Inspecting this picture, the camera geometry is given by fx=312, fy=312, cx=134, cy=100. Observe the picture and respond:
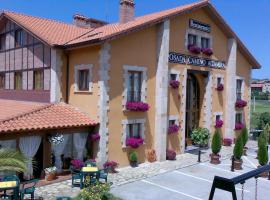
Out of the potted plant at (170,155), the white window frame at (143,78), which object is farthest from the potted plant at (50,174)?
the potted plant at (170,155)

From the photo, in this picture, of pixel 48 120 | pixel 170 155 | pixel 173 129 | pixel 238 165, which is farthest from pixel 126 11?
pixel 238 165

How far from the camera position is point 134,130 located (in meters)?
17.9

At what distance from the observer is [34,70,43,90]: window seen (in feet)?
63.3

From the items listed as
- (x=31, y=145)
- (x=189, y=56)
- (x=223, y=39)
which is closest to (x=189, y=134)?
(x=189, y=56)

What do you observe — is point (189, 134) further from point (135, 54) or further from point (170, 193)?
point (170, 193)

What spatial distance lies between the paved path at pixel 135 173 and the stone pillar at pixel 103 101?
4.16 feet

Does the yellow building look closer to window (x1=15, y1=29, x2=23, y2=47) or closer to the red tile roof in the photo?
the red tile roof

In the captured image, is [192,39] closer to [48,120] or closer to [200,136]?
[200,136]

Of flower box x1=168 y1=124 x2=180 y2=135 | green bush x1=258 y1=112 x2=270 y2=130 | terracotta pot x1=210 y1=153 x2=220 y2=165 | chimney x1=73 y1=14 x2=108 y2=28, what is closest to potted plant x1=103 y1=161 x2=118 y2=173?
flower box x1=168 y1=124 x2=180 y2=135

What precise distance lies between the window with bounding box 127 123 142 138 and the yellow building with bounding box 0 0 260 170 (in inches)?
2.3

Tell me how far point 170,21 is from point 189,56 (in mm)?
2882

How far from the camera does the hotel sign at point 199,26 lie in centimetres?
2108

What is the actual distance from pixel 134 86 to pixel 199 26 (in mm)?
7557

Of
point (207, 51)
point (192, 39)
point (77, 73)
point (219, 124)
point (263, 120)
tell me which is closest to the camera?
point (77, 73)
